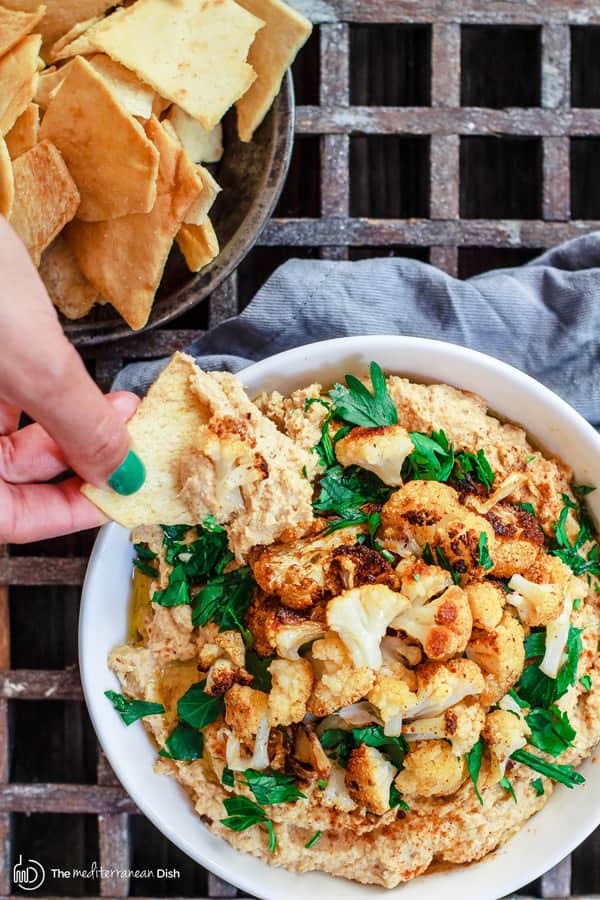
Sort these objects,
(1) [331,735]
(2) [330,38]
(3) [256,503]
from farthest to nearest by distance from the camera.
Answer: (2) [330,38], (1) [331,735], (3) [256,503]

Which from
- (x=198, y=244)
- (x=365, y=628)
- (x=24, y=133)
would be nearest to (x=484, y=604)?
(x=365, y=628)

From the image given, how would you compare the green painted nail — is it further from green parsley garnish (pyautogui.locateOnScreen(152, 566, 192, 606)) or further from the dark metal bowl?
the dark metal bowl

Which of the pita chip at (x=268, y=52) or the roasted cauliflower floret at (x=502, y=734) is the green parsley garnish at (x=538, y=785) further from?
the pita chip at (x=268, y=52)

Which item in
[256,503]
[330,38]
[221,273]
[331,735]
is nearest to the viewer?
[256,503]

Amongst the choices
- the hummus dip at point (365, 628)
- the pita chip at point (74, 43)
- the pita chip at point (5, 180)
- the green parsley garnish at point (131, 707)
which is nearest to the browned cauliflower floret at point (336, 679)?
the hummus dip at point (365, 628)

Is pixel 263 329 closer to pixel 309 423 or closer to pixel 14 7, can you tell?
pixel 309 423

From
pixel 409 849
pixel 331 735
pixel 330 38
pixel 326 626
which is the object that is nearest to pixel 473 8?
pixel 330 38
